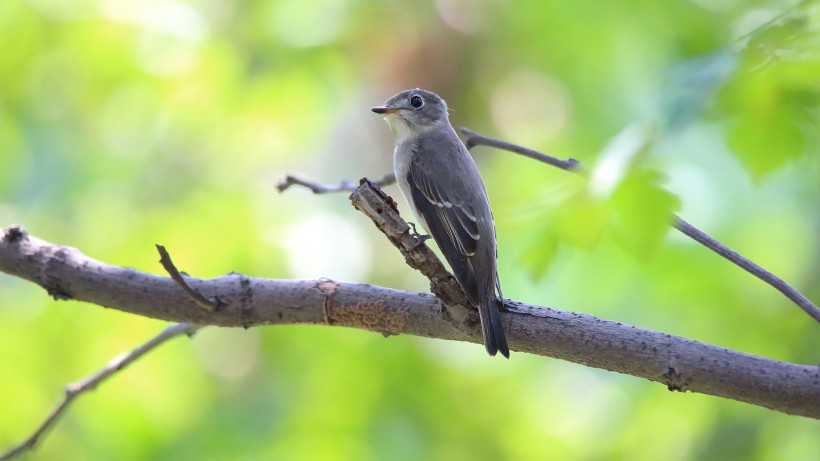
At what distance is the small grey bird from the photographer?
11.7ft

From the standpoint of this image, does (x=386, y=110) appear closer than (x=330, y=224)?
Yes

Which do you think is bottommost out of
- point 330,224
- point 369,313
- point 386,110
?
point 330,224

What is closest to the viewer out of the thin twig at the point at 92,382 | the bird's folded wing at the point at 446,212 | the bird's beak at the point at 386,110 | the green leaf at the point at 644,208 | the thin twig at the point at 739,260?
the green leaf at the point at 644,208

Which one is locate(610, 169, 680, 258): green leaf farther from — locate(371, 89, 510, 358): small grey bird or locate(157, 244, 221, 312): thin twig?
locate(157, 244, 221, 312): thin twig

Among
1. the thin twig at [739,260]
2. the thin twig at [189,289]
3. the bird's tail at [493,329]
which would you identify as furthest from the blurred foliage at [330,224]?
the thin twig at [189,289]

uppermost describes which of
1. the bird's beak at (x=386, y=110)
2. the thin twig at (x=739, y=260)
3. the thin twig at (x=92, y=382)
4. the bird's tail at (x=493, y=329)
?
the thin twig at (x=739, y=260)

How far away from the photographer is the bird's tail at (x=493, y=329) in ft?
10.5

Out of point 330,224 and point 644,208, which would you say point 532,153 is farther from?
point 330,224

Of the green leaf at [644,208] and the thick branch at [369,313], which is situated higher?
the green leaf at [644,208]

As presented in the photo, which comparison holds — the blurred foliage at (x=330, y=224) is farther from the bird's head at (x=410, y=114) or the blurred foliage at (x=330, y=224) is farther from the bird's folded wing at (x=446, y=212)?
the bird's head at (x=410, y=114)

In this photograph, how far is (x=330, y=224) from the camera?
5992 millimetres

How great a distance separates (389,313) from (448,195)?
1.60 m

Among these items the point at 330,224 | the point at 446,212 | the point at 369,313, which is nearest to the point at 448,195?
the point at 446,212

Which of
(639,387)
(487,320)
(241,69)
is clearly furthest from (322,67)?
(487,320)
